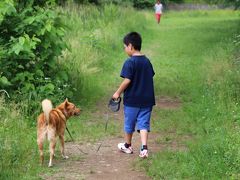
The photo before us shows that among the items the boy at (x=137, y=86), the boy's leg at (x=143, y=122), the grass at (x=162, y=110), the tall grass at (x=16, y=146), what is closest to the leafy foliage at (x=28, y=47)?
the grass at (x=162, y=110)

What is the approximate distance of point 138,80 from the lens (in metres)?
7.78

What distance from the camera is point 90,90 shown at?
12430 mm

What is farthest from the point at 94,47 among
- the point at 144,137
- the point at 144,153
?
the point at 144,153

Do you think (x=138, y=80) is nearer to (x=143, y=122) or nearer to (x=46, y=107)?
(x=143, y=122)

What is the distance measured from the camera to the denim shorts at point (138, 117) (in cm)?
783

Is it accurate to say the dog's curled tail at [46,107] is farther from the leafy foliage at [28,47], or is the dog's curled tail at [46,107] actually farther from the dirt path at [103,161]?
the leafy foliage at [28,47]

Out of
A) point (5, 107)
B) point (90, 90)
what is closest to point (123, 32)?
point (90, 90)

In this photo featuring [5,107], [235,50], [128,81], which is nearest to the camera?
[128,81]

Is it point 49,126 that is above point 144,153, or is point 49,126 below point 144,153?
above

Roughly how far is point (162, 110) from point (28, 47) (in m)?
3.26

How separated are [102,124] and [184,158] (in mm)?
2953

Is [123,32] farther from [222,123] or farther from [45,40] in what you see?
[222,123]

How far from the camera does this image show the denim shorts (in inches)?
308

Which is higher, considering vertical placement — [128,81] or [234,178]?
[128,81]
